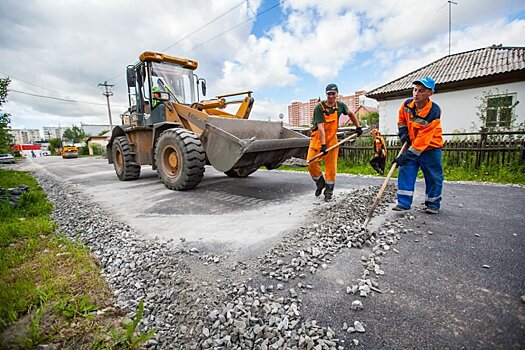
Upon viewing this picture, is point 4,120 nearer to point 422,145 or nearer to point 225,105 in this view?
point 225,105

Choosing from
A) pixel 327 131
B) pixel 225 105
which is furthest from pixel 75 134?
pixel 327 131

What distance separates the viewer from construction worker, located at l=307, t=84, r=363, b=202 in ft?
12.5

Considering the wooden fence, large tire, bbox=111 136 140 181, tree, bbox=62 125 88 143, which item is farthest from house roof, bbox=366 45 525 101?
tree, bbox=62 125 88 143

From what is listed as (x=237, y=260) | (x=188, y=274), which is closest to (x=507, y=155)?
(x=237, y=260)

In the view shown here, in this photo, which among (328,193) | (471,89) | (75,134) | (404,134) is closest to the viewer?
(404,134)

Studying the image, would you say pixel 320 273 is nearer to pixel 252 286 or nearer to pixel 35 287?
pixel 252 286

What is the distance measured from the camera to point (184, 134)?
4766 millimetres

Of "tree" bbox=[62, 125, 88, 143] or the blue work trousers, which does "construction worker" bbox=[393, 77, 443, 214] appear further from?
"tree" bbox=[62, 125, 88, 143]

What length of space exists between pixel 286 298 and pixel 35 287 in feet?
6.21

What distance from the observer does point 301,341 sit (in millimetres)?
1347

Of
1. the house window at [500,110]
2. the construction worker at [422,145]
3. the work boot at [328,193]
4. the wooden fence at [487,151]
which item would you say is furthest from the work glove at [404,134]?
the house window at [500,110]

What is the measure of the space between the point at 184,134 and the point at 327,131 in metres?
2.62

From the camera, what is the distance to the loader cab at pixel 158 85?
5.93 metres

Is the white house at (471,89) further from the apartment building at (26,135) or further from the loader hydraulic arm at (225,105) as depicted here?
the apartment building at (26,135)
